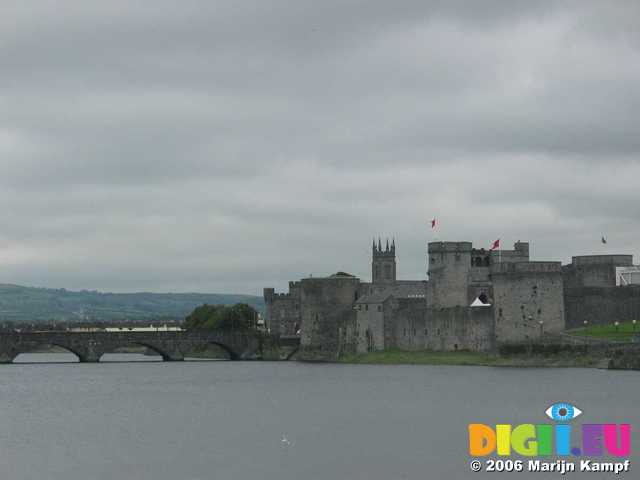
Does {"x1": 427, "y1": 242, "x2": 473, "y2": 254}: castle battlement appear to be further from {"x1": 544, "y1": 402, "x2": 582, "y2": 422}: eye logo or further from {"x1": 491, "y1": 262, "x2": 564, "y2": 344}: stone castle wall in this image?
{"x1": 544, "y1": 402, "x2": 582, "y2": 422}: eye logo

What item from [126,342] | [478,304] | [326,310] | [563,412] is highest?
[326,310]

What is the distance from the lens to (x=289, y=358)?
117 metres

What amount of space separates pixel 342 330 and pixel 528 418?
5101 centimetres

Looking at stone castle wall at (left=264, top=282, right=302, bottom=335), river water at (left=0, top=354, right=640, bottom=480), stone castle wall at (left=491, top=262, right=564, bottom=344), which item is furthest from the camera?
stone castle wall at (left=264, top=282, right=302, bottom=335)

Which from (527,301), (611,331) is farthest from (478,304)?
(611,331)

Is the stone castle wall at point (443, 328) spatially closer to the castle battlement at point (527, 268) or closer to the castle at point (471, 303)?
the castle at point (471, 303)

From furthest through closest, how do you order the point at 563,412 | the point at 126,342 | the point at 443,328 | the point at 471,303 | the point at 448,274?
the point at 126,342 < the point at 448,274 < the point at 471,303 < the point at 443,328 < the point at 563,412

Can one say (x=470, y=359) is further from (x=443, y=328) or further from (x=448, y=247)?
(x=448, y=247)

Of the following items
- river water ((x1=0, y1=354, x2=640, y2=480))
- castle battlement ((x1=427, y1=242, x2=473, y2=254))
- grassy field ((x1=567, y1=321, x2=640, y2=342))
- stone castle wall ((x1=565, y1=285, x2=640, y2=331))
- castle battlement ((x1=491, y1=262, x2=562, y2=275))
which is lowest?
river water ((x1=0, y1=354, x2=640, y2=480))

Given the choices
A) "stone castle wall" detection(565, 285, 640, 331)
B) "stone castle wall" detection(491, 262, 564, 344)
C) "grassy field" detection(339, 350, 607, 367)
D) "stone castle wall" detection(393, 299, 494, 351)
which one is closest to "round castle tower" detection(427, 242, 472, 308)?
"stone castle wall" detection(393, 299, 494, 351)

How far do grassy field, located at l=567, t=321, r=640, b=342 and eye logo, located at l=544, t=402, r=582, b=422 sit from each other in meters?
25.5

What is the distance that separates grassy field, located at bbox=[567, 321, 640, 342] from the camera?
8200 cm

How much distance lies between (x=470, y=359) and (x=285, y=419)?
105 ft

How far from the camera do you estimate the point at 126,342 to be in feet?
376
